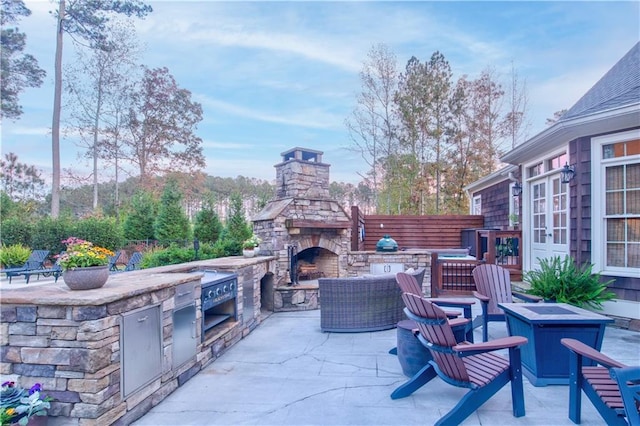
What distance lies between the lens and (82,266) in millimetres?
2504

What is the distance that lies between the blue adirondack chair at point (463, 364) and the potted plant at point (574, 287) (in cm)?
288

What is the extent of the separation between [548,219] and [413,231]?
4.40 metres

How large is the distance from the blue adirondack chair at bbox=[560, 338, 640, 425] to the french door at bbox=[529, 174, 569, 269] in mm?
3627

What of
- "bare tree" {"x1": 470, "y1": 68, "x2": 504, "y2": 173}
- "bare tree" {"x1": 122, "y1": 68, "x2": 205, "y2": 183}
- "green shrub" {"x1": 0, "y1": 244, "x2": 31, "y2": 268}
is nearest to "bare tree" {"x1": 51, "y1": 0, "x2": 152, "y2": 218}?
"green shrub" {"x1": 0, "y1": 244, "x2": 31, "y2": 268}

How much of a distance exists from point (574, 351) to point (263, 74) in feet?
30.8

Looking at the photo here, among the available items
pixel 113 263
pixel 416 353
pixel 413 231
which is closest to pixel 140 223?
pixel 113 263

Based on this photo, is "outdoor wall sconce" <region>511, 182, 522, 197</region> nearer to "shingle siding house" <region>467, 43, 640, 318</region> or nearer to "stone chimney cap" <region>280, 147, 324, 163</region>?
"shingle siding house" <region>467, 43, 640, 318</region>

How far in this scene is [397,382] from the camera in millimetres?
3281

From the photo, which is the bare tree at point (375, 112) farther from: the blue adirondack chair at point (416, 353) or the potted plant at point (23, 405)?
the potted plant at point (23, 405)

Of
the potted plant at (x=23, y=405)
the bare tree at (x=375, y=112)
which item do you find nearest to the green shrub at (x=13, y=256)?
the potted plant at (x=23, y=405)

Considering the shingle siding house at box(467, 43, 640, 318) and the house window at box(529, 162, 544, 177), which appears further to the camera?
the house window at box(529, 162, 544, 177)

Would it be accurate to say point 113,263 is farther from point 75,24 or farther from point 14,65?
point 75,24

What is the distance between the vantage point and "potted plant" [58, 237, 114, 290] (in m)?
2.46

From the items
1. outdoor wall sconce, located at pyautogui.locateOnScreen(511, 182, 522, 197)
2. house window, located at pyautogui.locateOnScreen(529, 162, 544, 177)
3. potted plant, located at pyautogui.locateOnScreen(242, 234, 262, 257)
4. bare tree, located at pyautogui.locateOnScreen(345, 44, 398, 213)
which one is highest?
bare tree, located at pyautogui.locateOnScreen(345, 44, 398, 213)
